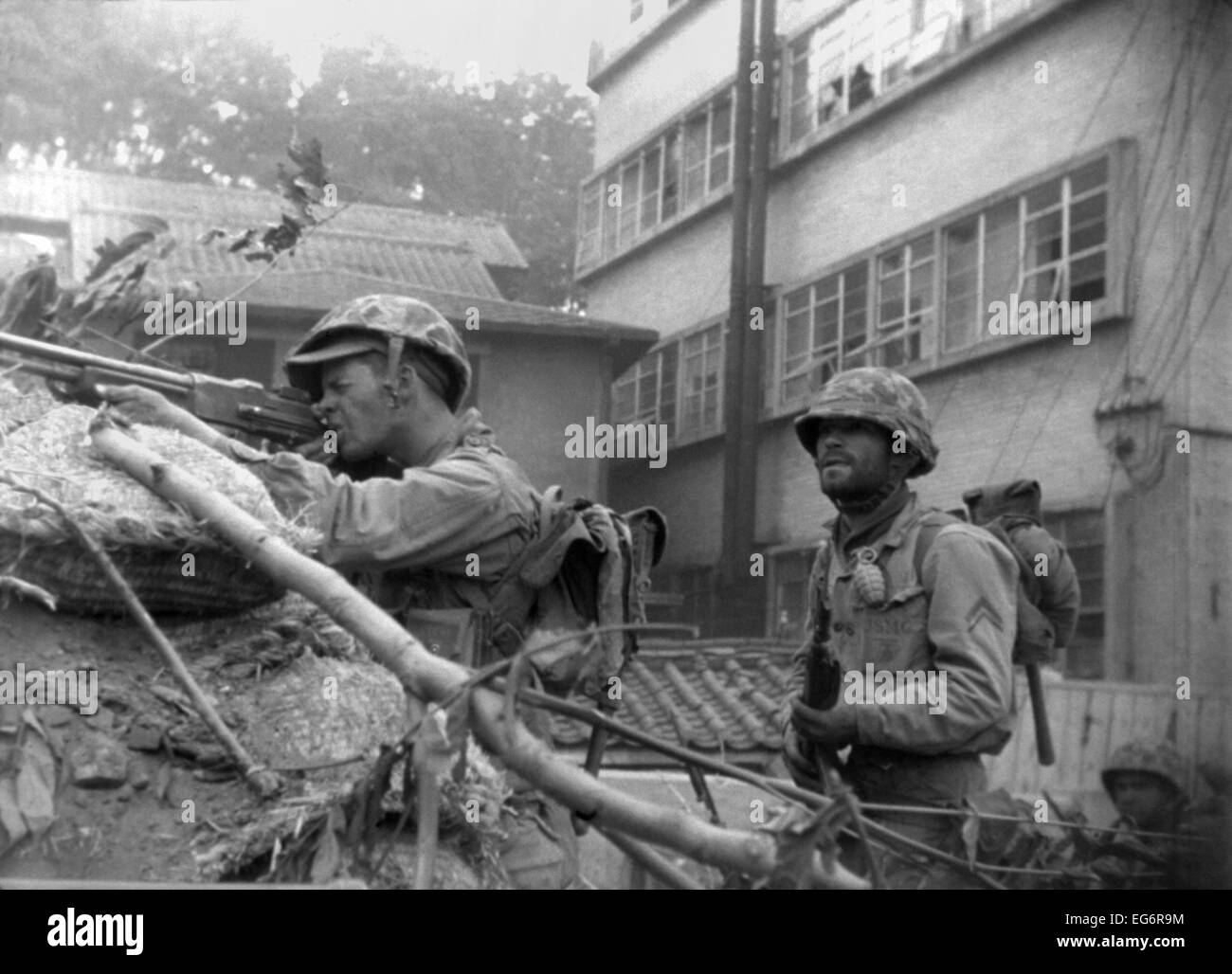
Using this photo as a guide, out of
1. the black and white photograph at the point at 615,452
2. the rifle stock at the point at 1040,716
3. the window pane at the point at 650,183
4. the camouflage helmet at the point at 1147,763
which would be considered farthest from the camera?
the window pane at the point at 650,183

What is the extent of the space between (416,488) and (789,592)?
6662 mm

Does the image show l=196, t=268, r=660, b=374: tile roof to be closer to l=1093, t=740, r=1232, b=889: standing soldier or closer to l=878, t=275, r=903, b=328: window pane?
l=878, t=275, r=903, b=328: window pane

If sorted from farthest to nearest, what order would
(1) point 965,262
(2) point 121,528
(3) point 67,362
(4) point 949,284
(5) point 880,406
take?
(4) point 949,284 → (1) point 965,262 → (5) point 880,406 → (3) point 67,362 → (2) point 121,528

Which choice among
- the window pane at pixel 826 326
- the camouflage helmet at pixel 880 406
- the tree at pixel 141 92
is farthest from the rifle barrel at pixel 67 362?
the window pane at pixel 826 326

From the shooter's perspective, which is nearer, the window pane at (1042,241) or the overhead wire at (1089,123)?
the overhead wire at (1089,123)

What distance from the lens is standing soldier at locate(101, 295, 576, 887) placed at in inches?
98.8

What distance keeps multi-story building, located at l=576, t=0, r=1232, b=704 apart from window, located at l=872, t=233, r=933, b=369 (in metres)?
0.02

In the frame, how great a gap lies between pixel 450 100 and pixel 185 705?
3979 mm

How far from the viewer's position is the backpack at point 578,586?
2.72 meters

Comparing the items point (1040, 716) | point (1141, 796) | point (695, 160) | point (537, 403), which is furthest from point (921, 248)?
point (1040, 716)

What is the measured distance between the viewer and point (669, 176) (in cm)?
1025

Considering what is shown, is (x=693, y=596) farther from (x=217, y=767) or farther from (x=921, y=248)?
(x=217, y=767)

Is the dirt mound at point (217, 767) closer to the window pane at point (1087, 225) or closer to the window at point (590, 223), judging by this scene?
the window pane at point (1087, 225)

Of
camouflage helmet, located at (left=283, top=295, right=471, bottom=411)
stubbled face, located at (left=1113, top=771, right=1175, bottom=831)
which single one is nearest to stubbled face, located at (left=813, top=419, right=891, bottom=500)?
camouflage helmet, located at (left=283, top=295, right=471, bottom=411)
